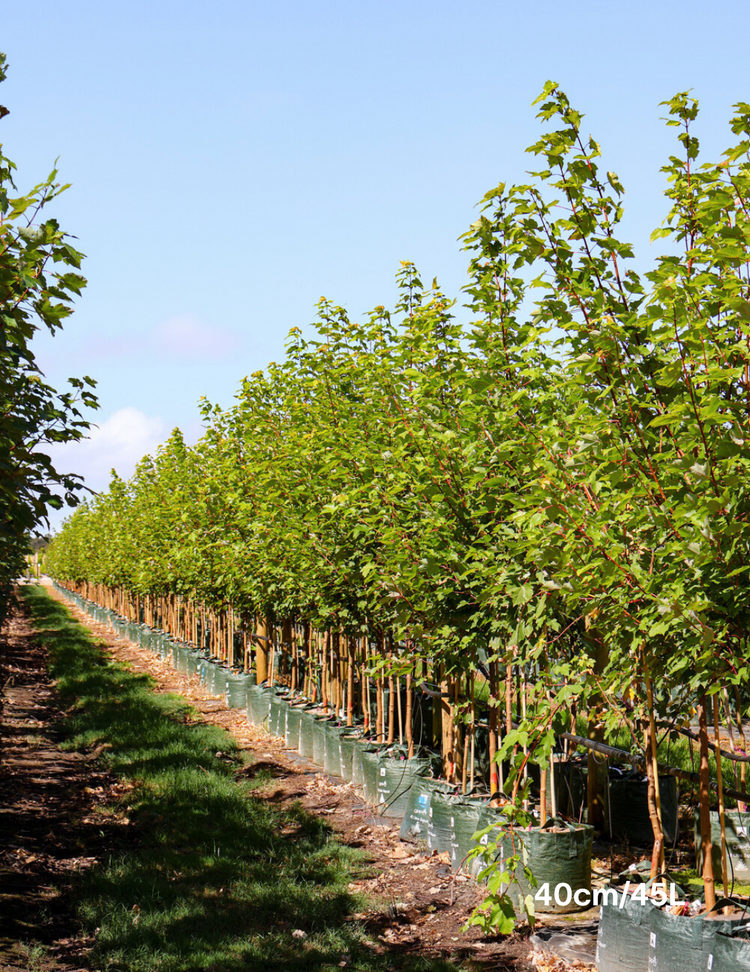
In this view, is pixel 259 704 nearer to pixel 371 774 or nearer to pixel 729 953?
pixel 371 774

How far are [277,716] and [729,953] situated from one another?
27.4 feet

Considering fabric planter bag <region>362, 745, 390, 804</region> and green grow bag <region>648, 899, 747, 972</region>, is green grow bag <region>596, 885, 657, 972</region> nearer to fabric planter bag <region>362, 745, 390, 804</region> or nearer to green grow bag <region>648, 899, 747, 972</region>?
green grow bag <region>648, 899, 747, 972</region>

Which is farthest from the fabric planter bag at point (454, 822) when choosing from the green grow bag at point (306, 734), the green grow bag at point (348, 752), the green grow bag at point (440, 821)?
the green grow bag at point (306, 734)

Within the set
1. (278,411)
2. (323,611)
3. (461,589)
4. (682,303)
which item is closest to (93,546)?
(278,411)

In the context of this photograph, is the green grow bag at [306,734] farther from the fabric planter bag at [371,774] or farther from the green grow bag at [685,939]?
the green grow bag at [685,939]

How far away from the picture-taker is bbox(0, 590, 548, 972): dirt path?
5.11 meters

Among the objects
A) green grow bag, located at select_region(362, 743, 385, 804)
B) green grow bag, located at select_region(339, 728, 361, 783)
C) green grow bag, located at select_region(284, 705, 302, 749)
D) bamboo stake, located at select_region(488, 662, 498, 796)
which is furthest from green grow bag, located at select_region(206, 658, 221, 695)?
bamboo stake, located at select_region(488, 662, 498, 796)

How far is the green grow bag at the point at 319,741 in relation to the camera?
32.0ft

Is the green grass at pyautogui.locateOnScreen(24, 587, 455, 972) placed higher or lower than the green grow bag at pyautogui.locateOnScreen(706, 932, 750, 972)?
lower

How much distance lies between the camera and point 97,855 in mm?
6762

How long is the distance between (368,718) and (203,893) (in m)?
3.57

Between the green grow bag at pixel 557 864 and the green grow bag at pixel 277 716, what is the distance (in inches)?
244

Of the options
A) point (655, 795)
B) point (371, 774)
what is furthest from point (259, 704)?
point (655, 795)

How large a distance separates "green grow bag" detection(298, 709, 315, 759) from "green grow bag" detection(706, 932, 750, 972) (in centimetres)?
674
